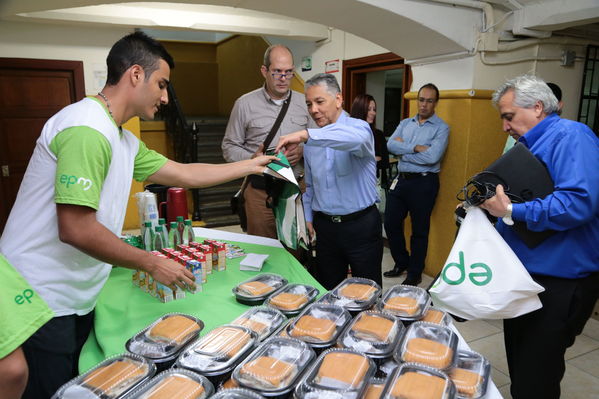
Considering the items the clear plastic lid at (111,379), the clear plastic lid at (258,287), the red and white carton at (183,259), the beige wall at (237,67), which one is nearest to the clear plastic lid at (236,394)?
the clear plastic lid at (111,379)

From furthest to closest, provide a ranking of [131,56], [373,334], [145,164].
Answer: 1. [145,164]
2. [131,56]
3. [373,334]

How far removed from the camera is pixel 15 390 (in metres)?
0.80

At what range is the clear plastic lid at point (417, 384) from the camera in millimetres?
962

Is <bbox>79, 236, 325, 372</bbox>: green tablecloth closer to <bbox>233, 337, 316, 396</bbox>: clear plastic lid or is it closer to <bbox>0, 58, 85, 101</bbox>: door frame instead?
<bbox>233, 337, 316, 396</bbox>: clear plastic lid

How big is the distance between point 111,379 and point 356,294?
2.81ft

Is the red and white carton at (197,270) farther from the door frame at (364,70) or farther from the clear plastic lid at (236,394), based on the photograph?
the door frame at (364,70)

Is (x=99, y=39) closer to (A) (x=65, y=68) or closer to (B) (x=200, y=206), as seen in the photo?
(A) (x=65, y=68)

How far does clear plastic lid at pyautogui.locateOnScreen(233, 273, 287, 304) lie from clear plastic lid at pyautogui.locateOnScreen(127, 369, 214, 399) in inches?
20.9

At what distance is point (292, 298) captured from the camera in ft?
4.96

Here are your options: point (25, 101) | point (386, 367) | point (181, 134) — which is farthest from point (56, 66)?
point (386, 367)

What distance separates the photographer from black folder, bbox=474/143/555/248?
1604 millimetres

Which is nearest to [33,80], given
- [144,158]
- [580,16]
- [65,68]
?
[65,68]

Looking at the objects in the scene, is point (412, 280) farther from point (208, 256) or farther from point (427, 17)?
point (208, 256)

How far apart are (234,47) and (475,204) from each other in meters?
8.78
